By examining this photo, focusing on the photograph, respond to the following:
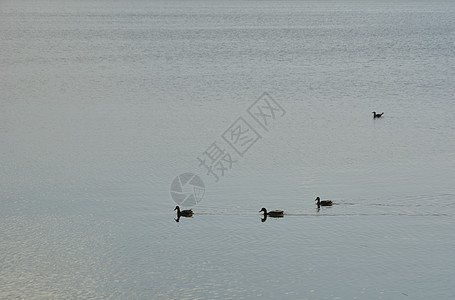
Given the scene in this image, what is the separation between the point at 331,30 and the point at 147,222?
93.4 m

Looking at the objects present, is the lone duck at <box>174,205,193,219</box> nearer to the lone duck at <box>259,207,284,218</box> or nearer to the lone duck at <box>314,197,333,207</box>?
the lone duck at <box>259,207,284,218</box>

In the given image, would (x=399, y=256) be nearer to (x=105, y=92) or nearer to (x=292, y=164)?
(x=292, y=164)

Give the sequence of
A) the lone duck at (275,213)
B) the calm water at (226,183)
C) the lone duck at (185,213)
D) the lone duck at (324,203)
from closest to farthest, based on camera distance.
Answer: the calm water at (226,183), the lone duck at (275,213), the lone duck at (185,213), the lone duck at (324,203)

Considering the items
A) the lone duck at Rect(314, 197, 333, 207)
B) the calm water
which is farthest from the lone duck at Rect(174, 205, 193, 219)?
the lone duck at Rect(314, 197, 333, 207)

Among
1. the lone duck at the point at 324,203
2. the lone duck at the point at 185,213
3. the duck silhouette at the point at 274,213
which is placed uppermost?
the lone duck at the point at 324,203

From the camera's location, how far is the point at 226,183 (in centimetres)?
3159

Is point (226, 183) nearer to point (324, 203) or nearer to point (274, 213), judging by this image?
point (274, 213)

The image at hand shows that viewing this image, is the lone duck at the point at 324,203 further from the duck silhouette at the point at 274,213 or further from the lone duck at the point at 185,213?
the lone duck at the point at 185,213

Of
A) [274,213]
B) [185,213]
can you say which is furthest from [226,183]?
[274,213]

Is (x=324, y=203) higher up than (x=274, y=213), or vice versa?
(x=324, y=203)

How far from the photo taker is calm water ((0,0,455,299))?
73.0 feet

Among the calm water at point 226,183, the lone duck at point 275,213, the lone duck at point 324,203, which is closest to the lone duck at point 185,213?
the calm water at point 226,183

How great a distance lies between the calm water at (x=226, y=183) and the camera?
22.3 m

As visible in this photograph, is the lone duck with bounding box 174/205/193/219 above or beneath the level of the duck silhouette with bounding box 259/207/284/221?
beneath
